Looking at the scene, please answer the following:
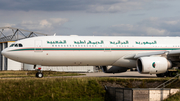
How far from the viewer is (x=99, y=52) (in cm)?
2647

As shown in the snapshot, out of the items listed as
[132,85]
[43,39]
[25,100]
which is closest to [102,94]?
[132,85]

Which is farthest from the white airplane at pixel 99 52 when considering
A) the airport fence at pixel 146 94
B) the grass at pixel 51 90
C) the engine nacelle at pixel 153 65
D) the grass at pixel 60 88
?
the airport fence at pixel 146 94

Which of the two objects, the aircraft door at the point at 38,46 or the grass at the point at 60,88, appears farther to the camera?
the aircraft door at the point at 38,46

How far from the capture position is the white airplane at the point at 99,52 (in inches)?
988

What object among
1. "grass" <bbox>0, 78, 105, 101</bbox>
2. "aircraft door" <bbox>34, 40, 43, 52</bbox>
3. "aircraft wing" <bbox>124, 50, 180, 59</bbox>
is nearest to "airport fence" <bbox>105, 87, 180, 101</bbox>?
"grass" <bbox>0, 78, 105, 101</bbox>

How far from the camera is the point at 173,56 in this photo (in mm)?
26531

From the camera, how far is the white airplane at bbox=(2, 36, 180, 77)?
25094 millimetres

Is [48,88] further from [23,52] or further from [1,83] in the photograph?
[23,52]

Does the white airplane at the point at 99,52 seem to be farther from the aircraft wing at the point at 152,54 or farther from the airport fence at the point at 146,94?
the airport fence at the point at 146,94

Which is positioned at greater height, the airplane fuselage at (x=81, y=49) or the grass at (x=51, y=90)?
the airplane fuselage at (x=81, y=49)

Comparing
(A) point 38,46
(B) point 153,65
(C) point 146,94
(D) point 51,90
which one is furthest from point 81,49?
(C) point 146,94

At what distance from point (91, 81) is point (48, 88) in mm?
4071

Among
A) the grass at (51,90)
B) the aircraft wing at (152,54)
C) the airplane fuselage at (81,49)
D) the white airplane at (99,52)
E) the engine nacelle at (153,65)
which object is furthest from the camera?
the aircraft wing at (152,54)

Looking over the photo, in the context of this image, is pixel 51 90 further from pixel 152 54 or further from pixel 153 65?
pixel 152 54
